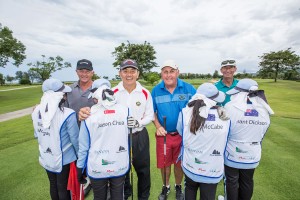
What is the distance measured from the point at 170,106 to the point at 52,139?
209 centimetres

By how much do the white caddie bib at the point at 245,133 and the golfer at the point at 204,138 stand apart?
0.39 meters

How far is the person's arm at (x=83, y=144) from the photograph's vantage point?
2.54 m

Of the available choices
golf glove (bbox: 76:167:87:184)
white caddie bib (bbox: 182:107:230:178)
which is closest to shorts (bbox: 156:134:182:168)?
white caddie bib (bbox: 182:107:230:178)

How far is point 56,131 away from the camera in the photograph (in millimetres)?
2752

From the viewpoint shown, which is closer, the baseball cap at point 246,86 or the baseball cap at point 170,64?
the baseball cap at point 246,86

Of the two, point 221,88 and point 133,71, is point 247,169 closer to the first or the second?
point 221,88

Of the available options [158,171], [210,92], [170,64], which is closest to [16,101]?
[158,171]

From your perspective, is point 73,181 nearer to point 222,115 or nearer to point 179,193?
point 179,193

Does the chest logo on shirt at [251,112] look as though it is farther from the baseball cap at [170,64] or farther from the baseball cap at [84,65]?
the baseball cap at [84,65]

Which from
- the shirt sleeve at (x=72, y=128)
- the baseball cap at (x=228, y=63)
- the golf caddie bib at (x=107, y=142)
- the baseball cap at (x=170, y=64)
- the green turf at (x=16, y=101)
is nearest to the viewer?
the golf caddie bib at (x=107, y=142)

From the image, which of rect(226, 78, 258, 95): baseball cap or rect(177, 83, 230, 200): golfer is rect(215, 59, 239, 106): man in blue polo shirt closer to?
rect(226, 78, 258, 95): baseball cap

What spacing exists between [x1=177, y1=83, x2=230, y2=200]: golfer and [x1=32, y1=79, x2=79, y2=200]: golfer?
156 centimetres

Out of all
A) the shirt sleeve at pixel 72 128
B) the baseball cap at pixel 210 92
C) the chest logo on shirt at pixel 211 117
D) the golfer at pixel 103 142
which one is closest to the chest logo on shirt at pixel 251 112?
the baseball cap at pixel 210 92

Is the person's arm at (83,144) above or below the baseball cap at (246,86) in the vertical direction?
below
